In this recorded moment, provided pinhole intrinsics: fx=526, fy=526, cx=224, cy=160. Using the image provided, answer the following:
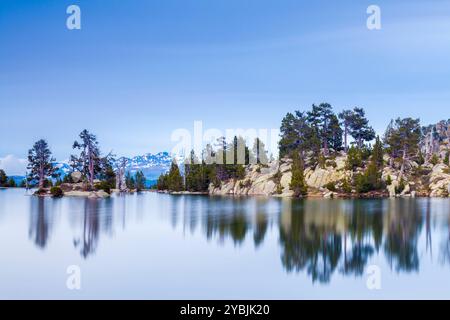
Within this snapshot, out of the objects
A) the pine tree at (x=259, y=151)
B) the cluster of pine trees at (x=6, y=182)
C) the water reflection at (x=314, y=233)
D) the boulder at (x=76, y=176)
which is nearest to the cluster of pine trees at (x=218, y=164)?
the pine tree at (x=259, y=151)

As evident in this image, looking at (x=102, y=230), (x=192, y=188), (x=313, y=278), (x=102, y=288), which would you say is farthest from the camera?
(x=192, y=188)

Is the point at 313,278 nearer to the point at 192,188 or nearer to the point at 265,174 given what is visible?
the point at 265,174

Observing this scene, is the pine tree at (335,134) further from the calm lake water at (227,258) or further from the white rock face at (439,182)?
the calm lake water at (227,258)

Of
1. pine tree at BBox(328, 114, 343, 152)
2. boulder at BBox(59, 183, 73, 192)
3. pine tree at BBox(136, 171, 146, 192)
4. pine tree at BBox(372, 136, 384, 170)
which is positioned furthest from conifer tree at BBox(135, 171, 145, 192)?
pine tree at BBox(372, 136, 384, 170)

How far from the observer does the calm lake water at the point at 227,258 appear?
1927 centimetres

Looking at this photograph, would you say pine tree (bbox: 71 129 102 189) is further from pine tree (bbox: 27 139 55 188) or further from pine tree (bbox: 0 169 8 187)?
pine tree (bbox: 0 169 8 187)

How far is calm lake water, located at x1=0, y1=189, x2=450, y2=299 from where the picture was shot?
63.2 ft

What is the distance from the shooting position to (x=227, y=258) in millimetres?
25594

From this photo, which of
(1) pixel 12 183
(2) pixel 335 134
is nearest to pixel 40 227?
(2) pixel 335 134

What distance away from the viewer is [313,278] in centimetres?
2098

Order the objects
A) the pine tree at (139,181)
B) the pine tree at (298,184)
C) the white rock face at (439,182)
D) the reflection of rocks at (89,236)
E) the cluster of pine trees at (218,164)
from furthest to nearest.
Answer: the pine tree at (139,181), the cluster of pine trees at (218,164), the pine tree at (298,184), the white rock face at (439,182), the reflection of rocks at (89,236)

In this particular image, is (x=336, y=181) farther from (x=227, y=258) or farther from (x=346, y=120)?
(x=227, y=258)
